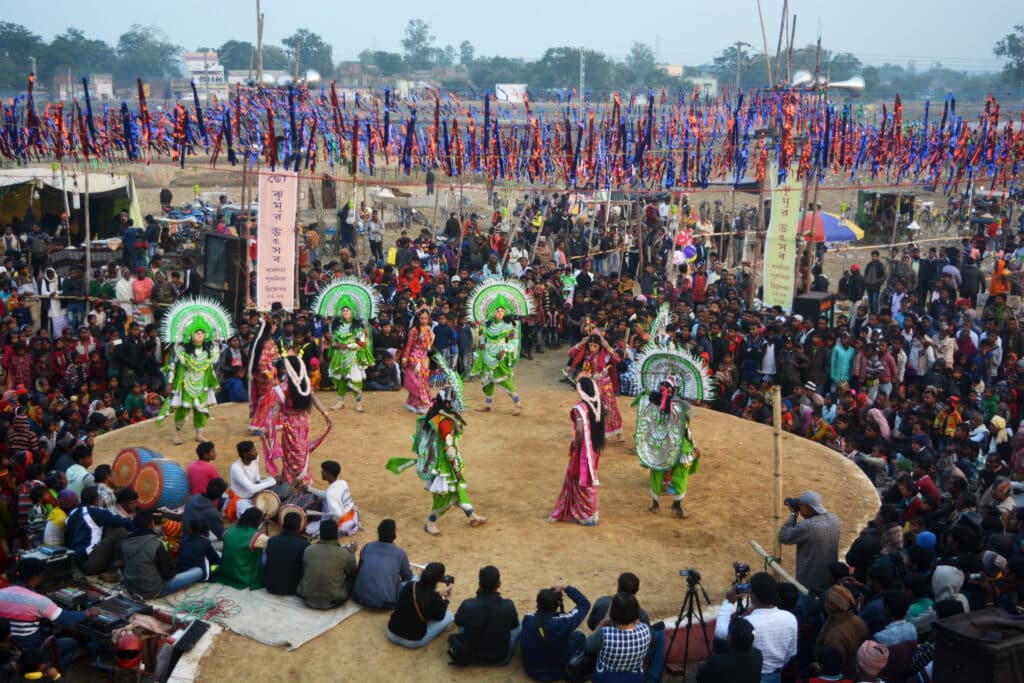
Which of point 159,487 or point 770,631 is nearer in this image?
point 770,631

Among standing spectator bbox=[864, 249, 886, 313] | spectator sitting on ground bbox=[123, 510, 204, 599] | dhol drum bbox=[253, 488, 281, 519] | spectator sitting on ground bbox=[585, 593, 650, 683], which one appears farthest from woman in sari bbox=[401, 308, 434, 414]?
standing spectator bbox=[864, 249, 886, 313]

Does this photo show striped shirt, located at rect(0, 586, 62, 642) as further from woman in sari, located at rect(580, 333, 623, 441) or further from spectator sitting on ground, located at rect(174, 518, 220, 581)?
woman in sari, located at rect(580, 333, 623, 441)

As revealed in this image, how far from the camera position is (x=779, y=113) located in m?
18.3

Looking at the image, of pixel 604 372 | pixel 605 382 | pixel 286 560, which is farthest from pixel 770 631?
pixel 605 382

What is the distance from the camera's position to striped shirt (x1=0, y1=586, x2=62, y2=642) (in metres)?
7.61

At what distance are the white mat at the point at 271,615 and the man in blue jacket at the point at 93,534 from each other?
0.66 m

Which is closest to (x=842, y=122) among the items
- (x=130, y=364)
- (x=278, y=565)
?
(x=130, y=364)

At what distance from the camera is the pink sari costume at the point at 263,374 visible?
1223 cm

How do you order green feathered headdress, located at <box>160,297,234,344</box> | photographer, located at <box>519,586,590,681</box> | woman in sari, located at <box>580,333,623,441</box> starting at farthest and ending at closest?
1. green feathered headdress, located at <box>160,297,234,344</box>
2. woman in sari, located at <box>580,333,623,441</box>
3. photographer, located at <box>519,586,590,681</box>

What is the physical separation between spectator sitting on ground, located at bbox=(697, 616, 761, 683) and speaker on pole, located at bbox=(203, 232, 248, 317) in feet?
42.5

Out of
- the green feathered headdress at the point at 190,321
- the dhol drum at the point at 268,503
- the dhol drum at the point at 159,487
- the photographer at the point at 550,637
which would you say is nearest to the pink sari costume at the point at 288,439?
the dhol drum at the point at 268,503

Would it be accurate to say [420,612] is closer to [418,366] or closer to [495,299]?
[418,366]

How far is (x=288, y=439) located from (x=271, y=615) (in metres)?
2.56

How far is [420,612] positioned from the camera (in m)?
8.06
